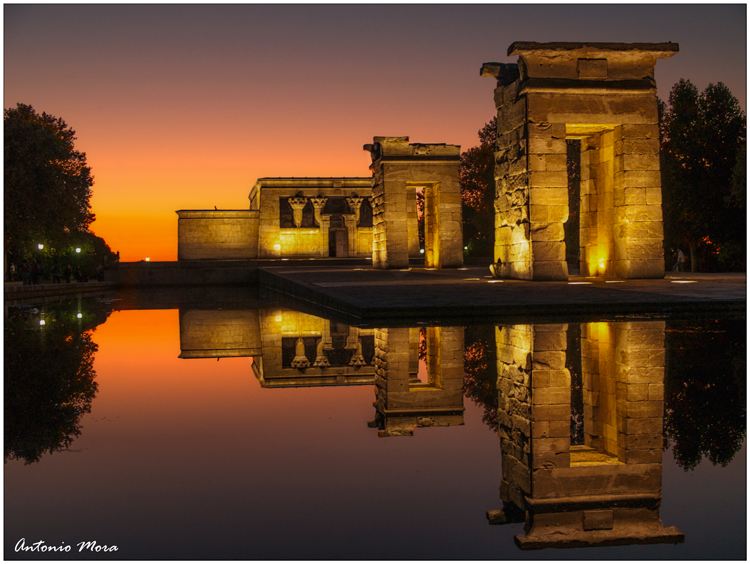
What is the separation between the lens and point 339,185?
48.1 m

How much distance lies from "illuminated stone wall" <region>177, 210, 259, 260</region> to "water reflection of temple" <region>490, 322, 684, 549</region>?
43.5 m

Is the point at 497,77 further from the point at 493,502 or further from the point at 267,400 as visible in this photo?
the point at 493,502

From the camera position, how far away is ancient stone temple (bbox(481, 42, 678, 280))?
15812mm

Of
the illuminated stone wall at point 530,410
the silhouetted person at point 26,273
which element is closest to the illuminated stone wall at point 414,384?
the illuminated stone wall at point 530,410

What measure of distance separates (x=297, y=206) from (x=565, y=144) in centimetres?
3309

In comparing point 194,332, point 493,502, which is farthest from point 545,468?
point 194,332

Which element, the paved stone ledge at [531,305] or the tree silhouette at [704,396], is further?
the paved stone ledge at [531,305]

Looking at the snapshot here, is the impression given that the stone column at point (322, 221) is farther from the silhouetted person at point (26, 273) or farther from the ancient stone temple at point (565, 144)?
the ancient stone temple at point (565, 144)

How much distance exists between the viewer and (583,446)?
3.71 metres

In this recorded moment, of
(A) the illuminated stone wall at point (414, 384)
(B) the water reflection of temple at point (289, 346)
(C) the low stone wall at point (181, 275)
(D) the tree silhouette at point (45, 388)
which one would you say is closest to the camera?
(D) the tree silhouette at point (45, 388)

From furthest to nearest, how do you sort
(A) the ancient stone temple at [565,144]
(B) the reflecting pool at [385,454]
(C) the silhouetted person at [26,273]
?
(C) the silhouetted person at [26,273]
(A) the ancient stone temple at [565,144]
(B) the reflecting pool at [385,454]

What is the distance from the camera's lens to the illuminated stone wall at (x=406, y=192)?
88.4ft

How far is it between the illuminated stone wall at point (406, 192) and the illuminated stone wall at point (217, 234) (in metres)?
22.2

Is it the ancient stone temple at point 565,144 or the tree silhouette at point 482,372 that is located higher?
the ancient stone temple at point 565,144
